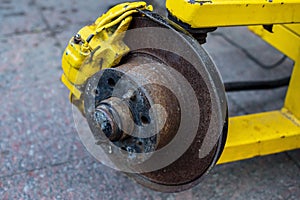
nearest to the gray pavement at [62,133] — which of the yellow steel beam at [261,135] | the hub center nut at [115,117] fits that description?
the yellow steel beam at [261,135]

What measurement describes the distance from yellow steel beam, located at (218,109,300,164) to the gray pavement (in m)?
0.20

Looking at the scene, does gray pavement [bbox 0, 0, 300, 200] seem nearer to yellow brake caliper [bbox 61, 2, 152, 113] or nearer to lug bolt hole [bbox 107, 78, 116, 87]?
yellow brake caliper [bbox 61, 2, 152, 113]

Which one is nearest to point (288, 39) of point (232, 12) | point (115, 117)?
point (232, 12)

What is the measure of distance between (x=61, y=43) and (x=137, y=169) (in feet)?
5.24

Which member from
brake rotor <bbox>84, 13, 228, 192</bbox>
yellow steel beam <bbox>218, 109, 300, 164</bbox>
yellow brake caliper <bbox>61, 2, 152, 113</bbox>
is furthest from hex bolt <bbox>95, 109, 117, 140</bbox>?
yellow steel beam <bbox>218, 109, 300, 164</bbox>

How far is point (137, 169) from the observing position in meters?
1.46

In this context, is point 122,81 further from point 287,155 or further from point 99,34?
point 287,155

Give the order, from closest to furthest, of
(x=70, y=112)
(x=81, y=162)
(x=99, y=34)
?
1. (x=99, y=34)
2. (x=81, y=162)
3. (x=70, y=112)

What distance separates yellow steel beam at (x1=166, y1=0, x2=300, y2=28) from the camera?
1.23m

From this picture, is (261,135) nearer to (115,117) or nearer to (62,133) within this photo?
(115,117)

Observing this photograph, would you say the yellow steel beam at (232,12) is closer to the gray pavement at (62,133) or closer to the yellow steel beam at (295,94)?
the yellow steel beam at (295,94)

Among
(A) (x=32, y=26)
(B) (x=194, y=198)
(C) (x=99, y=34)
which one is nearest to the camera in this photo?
(C) (x=99, y=34)

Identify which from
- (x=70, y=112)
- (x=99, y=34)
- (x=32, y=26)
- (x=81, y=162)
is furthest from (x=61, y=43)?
(x=99, y=34)

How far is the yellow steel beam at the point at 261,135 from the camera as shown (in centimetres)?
159
